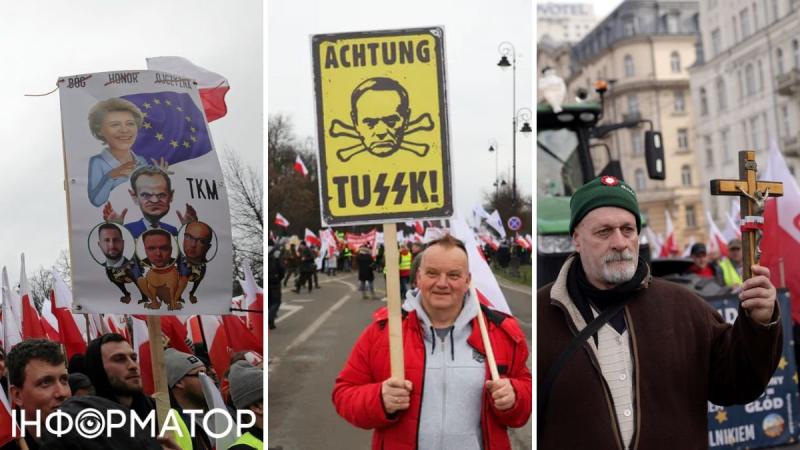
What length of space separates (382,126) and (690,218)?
2187 inches

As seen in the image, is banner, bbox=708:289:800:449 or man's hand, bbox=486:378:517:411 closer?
man's hand, bbox=486:378:517:411

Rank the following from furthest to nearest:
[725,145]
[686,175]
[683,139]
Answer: [683,139] → [686,175] → [725,145]

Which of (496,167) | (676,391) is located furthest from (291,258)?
(676,391)

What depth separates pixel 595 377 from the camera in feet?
11.0

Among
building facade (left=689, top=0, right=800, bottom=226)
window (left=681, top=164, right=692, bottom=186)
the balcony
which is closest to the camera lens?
the balcony

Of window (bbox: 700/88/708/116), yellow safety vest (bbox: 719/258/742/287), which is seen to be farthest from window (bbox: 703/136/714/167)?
yellow safety vest (bbox: 719/258/742/287)

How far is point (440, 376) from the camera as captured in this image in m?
3.51

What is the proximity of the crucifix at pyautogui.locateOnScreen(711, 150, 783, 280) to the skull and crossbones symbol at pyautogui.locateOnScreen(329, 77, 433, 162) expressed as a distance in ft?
Answer: 3.67

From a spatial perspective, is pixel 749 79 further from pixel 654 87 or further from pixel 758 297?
pixel 758 297

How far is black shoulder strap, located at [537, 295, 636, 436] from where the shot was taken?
11.2 ft

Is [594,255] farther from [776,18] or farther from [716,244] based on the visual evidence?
[776,18]

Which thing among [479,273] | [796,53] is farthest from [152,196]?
[796,53]

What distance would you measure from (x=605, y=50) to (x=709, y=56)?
20.9 m

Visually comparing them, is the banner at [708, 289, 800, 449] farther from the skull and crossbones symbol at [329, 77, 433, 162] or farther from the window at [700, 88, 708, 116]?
the window at [700, 88, 708, 116]
